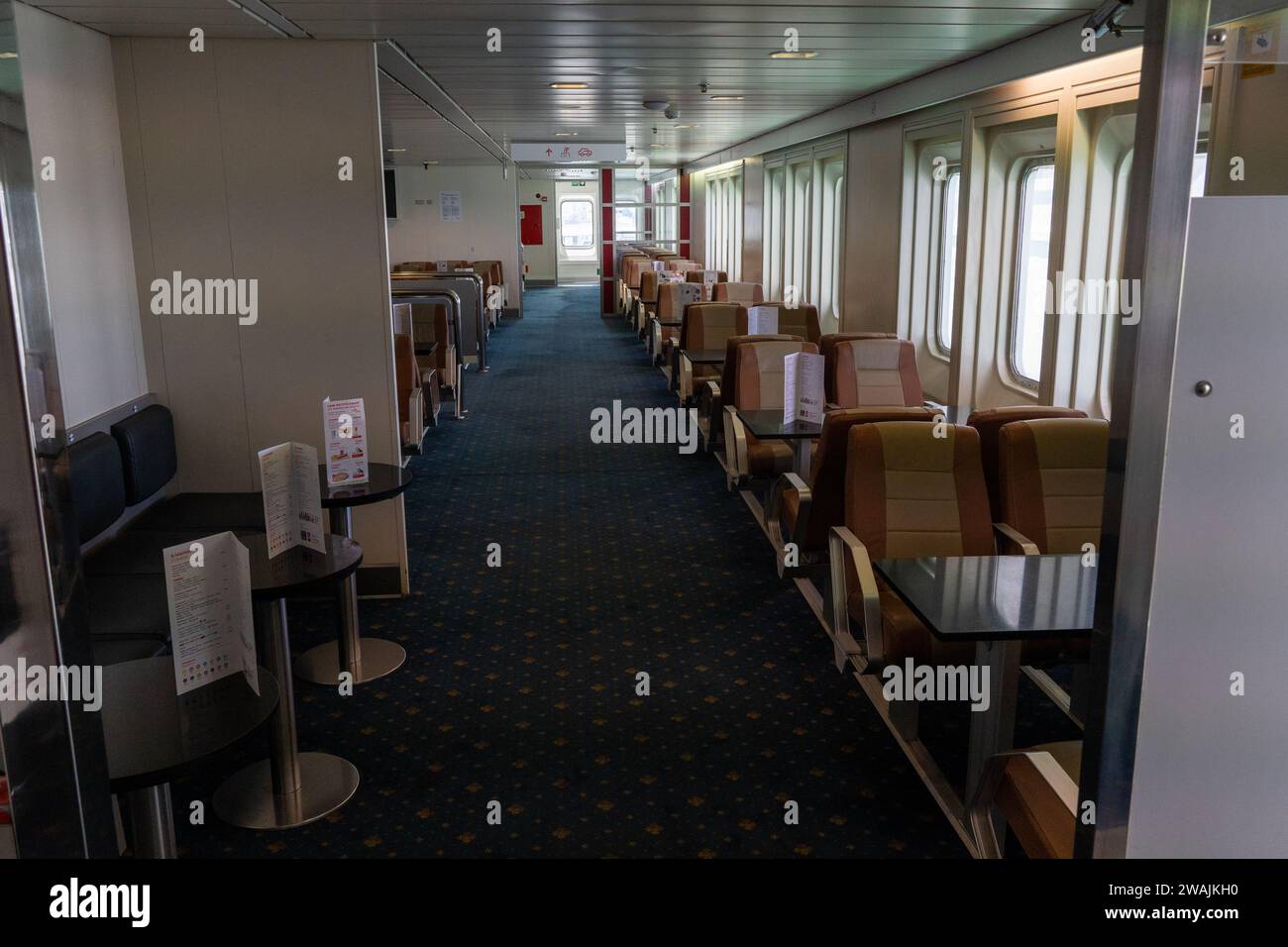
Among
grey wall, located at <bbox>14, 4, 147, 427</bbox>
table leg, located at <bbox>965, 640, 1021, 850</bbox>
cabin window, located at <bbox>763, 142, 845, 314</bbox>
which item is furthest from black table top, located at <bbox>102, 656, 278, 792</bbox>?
cabin window, located at <bbox>763, 142, 845, 314</bbox>

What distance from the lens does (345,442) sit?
4199mm

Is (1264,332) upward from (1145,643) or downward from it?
upward

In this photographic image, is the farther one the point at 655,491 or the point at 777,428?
the point at 655,491

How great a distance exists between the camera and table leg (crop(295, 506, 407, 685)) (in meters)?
4.25

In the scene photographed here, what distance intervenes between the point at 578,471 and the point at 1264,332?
6.45 meters

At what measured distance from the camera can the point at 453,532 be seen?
616 centimetres

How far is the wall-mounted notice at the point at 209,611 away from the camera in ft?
7.54

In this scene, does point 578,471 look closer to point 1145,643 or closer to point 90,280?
point 90,280

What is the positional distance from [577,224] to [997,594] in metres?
25.3

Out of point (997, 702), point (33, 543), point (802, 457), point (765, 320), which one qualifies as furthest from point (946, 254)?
point (33, 543)

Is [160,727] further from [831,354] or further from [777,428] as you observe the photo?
[831,354]

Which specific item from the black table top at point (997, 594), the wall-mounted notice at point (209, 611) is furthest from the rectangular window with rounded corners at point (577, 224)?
the wall-mounted notice at point (209, 611)
